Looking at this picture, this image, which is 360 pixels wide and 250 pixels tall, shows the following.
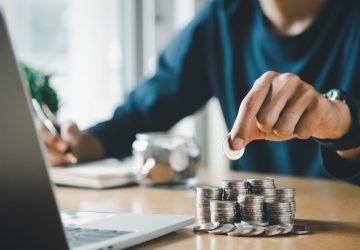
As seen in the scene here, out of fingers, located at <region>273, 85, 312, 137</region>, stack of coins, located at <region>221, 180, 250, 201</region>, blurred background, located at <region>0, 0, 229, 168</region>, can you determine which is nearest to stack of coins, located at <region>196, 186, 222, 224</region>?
stack of coins, located at <region>221, 180, 250, 201</region>

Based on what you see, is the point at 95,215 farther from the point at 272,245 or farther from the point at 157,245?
the point at 272,245

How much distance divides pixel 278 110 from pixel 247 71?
0.86 m

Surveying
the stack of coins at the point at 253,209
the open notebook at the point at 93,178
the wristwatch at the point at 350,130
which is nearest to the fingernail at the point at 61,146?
the open notebook at the point at 93,178

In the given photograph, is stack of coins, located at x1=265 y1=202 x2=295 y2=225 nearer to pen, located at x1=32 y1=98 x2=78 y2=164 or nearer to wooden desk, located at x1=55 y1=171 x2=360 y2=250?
wooden desk, located at x1=55 y1=171 x2=360 y2=250

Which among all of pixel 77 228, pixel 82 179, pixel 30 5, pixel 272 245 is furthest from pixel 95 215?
pixel 30 5

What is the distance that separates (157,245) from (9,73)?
286 millimetres

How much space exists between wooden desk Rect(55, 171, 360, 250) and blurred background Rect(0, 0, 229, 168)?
0.96 meters

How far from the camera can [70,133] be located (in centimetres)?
148

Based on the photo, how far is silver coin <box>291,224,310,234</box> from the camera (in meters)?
0.78

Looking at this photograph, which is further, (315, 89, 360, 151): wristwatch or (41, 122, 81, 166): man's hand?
(41, 122, 81, 166): man's hand

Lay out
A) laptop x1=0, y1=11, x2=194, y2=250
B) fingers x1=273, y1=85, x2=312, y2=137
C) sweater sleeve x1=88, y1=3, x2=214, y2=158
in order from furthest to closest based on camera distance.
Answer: sweater sleeve x1=88, y1=3, x2=214, y2=158 < fingers x1=273, y1=85, x2=312, y2=137 < laptop x1=0, y1=11, x2=194, y2=250

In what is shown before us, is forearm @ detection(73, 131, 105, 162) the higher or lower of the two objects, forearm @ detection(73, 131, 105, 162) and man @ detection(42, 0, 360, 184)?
the lower

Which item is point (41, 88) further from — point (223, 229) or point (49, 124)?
point (223, 229)

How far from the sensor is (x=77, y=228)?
739 millimetres
